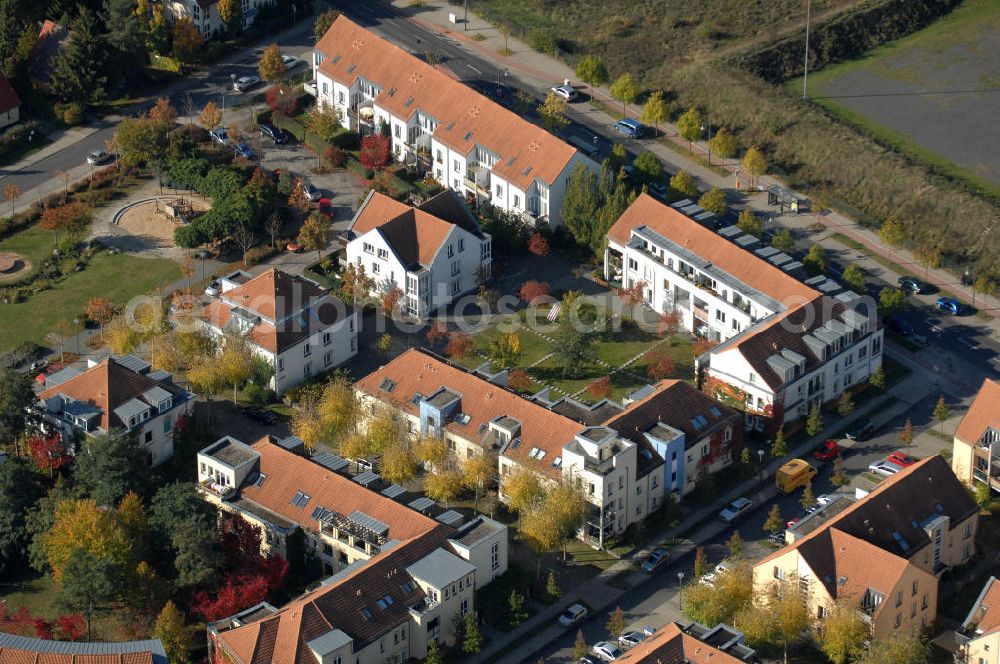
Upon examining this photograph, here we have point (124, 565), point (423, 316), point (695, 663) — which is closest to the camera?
point (695, 663)

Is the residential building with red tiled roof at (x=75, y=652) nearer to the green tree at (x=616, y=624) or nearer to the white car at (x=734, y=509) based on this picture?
the green tree at (x=616, y=624)

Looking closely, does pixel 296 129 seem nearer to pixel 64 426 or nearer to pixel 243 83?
pixel 243 83

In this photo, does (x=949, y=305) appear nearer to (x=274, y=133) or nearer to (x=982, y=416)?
(x=982, y=416)

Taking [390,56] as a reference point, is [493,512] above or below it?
below

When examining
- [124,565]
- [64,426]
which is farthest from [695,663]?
[64,426]

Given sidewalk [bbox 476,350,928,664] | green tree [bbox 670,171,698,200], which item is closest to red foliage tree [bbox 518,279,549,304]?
green tree [bbox 670,171,698,200]

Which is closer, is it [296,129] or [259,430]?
[259,430]
